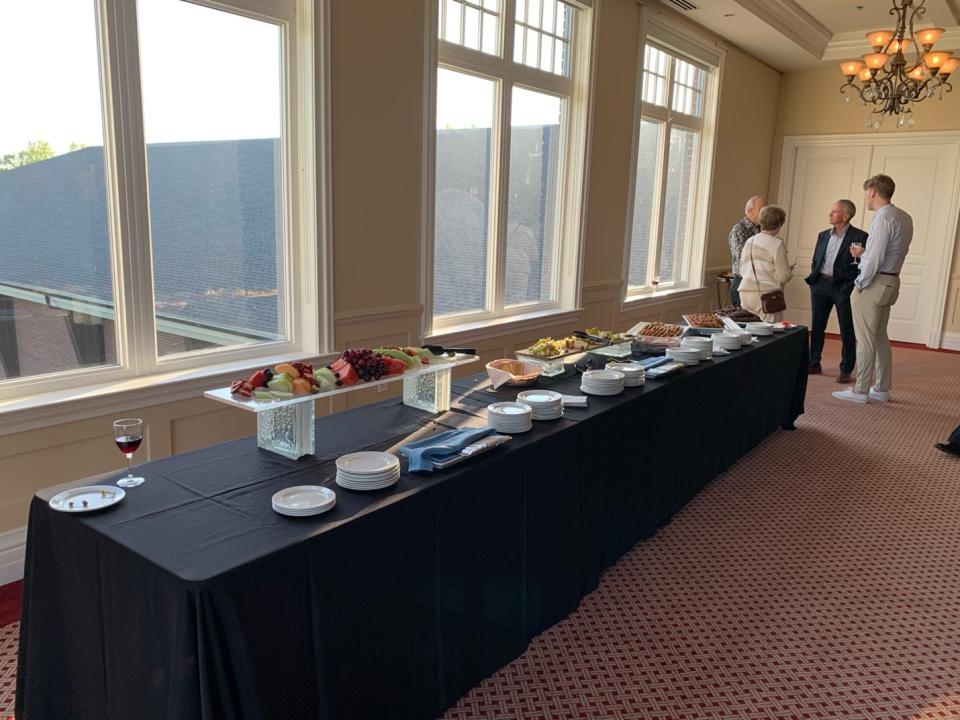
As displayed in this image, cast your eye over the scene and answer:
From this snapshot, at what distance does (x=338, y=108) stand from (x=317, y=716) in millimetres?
2952

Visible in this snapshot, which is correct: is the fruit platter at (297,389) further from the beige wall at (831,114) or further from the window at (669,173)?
the beige wall at (831,114)

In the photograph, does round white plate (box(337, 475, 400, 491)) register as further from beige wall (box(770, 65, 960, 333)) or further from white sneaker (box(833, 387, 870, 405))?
beige wall (box(770, 65, 960, 333))

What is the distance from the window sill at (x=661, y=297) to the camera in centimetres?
672

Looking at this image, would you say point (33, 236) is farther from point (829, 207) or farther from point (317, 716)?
point (829, 207)

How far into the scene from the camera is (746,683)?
2367 mm

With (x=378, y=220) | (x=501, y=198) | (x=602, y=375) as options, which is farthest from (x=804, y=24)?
(x=602, y=375)

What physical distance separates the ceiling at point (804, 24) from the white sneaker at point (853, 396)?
3.48 metres

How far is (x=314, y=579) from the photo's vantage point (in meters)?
1.62

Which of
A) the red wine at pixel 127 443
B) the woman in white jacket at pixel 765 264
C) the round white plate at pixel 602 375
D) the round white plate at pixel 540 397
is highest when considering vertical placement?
the woman in white jacket at pixel 765 264

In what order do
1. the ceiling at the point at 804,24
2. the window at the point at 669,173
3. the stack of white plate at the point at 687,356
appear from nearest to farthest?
the stack of white plate at the point at 687,356 < the ceiling at the point at 804,24 < the window at the point at 669,173

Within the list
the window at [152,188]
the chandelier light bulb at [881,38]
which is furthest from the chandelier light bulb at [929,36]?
the window at [152,188]

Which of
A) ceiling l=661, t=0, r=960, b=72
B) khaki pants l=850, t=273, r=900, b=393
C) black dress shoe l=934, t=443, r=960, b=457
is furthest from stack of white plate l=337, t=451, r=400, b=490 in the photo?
ceiling l=661, t=0, r=960, b=72

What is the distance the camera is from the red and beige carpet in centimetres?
228

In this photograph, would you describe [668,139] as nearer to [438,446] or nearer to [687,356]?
[687,356]
